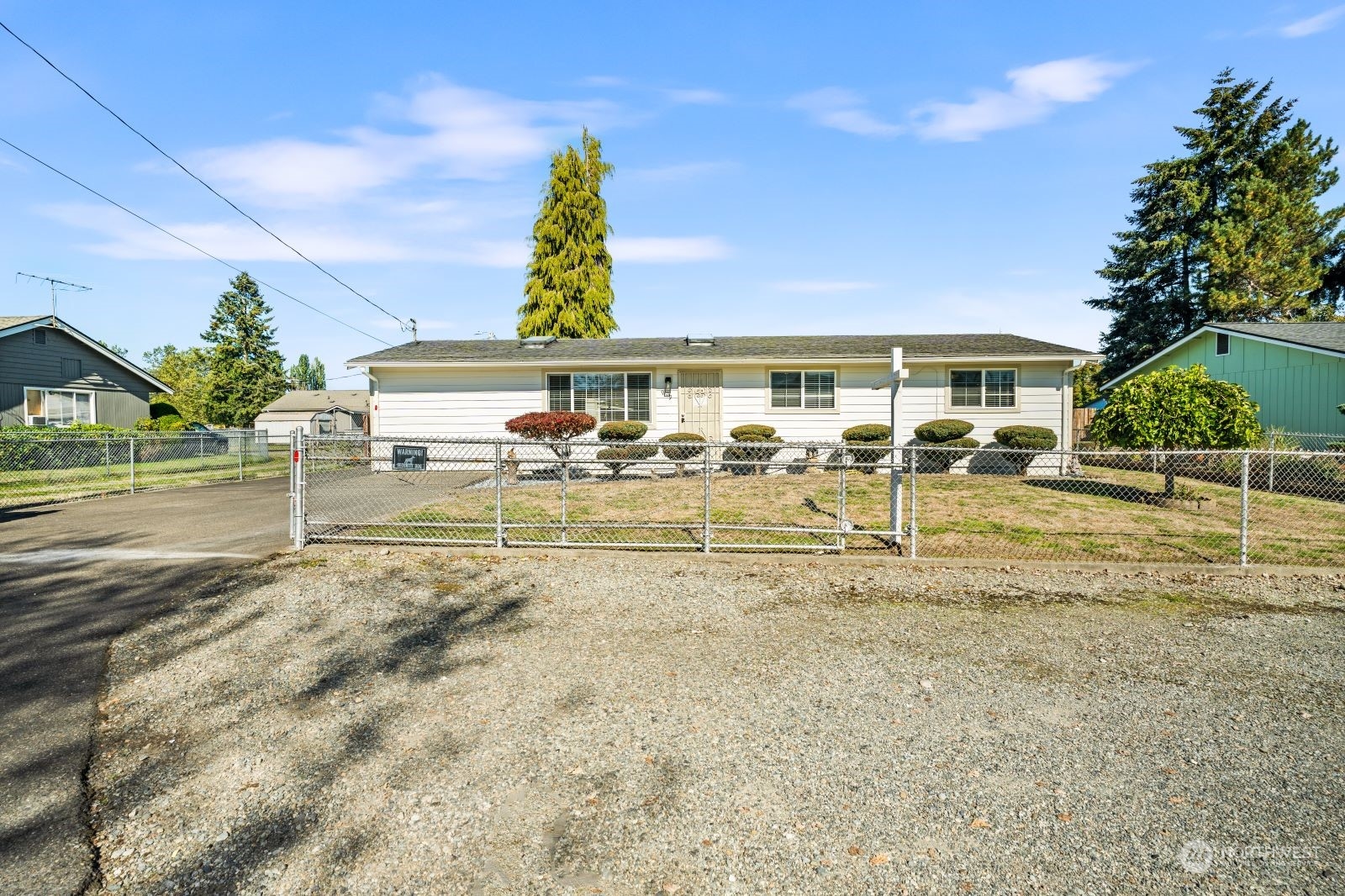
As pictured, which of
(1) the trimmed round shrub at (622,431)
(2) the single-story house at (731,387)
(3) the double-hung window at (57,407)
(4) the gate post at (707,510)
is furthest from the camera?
(3) the double-hung window at (57,407)

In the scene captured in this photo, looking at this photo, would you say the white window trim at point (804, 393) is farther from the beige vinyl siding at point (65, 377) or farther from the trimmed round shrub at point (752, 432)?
the beige vinyl siding at point (65, 377)

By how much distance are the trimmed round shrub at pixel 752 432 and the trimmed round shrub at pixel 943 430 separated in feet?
12.1

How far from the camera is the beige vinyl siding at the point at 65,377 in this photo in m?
20.1

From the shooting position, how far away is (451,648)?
194 inches

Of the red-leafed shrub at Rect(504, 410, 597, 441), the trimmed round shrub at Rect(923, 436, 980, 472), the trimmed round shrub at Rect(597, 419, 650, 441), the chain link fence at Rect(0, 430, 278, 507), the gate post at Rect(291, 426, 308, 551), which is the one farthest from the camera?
the trimmed round shrub at Rect(597, 419, 650, 441)

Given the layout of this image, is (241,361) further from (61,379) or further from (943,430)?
(943,430)

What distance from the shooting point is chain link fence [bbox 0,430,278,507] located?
43.4 feet

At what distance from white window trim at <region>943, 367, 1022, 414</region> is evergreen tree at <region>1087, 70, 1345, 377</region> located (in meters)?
17.7

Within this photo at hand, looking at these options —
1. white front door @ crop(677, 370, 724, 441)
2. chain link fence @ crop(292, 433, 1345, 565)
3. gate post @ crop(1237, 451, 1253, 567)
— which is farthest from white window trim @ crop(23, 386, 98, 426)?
gate post @ crop(1237, 451, 1253, 567)

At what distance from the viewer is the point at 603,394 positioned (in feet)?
56.9

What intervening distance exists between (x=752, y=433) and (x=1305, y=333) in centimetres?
1478

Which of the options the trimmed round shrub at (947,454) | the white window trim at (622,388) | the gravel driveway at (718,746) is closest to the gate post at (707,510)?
the gravel driveway at (718,746)

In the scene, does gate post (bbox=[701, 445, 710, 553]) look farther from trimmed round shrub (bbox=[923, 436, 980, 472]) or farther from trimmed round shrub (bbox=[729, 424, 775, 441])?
trimmed round shrub (bbox=[923, 436, 980, 472])

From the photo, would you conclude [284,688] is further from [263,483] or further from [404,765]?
[263,483]
